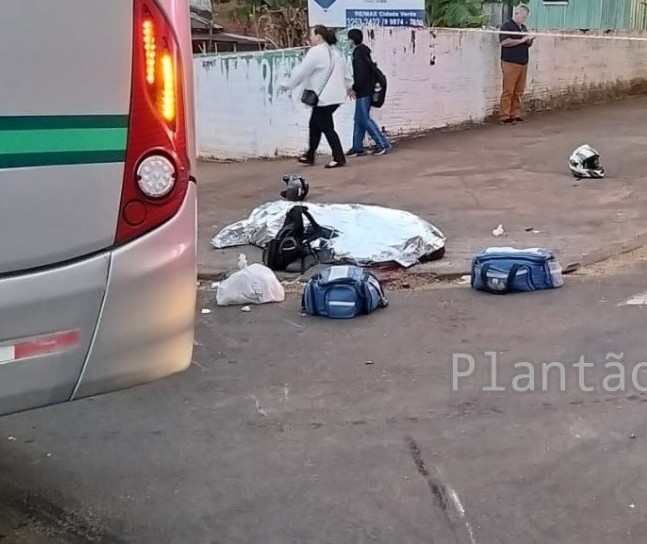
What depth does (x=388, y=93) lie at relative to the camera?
14.8 metres

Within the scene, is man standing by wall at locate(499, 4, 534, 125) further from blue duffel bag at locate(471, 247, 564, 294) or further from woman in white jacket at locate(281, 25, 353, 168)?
blue duffel bag at locate(471, 247, 564, 294)

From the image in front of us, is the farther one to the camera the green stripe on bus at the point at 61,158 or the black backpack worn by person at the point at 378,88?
the black backpack worn by person at the point at 378,88

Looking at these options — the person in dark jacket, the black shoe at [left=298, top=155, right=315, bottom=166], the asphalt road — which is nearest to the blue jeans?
the person in dark jacket

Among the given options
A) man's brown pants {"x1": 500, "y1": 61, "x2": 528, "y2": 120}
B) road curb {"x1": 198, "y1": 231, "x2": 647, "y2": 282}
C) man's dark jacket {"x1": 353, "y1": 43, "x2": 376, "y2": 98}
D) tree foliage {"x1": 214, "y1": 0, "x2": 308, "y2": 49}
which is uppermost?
tree foliage {"x1": 214, "y1": 0, "x2": 308, "y2": 49}

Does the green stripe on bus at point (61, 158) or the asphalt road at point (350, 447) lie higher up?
the green stripe on bus at point (61, 158)

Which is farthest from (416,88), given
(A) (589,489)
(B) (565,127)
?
(A) (589,489)

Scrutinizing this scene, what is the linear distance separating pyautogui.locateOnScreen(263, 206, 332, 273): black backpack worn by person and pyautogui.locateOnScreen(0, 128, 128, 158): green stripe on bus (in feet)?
16.4

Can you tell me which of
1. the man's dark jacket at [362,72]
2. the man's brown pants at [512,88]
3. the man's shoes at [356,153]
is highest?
the man's dark jacket at [362,72]

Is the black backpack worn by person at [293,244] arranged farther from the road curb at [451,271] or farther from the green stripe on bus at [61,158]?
the green stripe on bus at [61,158]

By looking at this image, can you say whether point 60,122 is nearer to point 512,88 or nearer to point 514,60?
point 514,60

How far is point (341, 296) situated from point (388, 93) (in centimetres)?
892

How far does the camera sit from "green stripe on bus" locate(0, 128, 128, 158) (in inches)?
102

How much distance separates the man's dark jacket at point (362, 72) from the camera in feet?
43.6

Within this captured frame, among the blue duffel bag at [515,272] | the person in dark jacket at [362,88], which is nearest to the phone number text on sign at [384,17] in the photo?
the person in dark jacket at [362,88]
